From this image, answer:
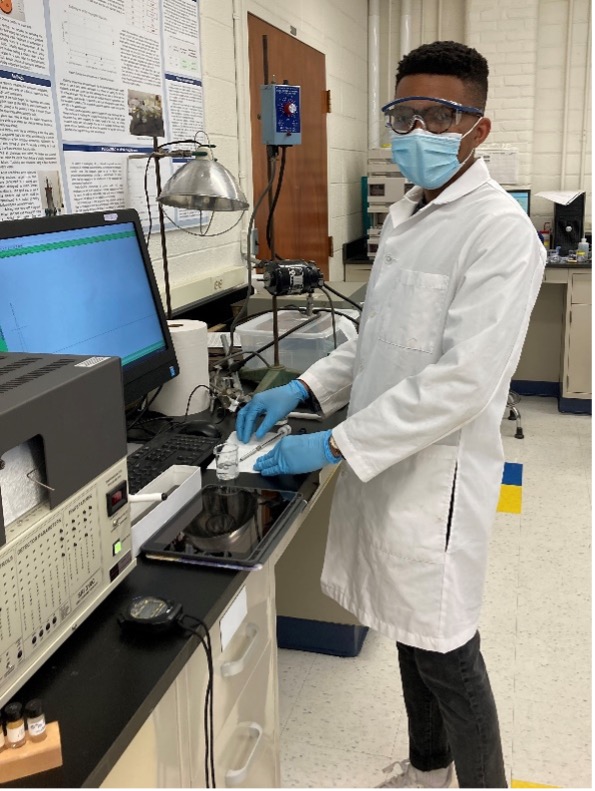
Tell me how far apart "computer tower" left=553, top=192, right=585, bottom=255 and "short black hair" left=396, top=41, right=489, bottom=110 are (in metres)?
3.16

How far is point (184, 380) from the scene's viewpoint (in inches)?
68.3

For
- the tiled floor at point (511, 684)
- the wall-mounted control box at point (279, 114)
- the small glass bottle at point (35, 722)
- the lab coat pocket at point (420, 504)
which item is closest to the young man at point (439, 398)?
the lab coat pocket at point (420, 504)

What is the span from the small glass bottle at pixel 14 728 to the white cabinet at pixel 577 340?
387 centimetres

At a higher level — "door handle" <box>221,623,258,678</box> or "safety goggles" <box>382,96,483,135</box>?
"safety goggles" <box>382,96,483,135</box>

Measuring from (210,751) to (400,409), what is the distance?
2.01 ft

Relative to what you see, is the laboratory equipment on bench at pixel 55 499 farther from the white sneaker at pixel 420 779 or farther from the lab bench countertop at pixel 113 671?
the white sneaker at pixel 420 779

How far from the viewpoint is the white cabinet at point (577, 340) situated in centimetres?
404

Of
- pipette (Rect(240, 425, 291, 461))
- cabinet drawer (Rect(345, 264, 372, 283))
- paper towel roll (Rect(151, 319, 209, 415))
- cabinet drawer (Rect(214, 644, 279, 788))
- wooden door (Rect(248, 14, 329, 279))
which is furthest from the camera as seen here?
cabinet drawer (Rect(345, 264, 372, 283))

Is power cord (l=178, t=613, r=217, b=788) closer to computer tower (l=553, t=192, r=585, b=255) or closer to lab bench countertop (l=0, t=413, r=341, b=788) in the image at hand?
lab bench countertop (l=0, t=413, r=341, b=788)

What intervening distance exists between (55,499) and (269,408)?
2.57 feet

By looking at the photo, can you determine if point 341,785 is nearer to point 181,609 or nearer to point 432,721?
point 432,721

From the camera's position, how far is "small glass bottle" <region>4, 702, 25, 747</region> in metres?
0.71

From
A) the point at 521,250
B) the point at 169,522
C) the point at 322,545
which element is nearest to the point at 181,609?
the point at 169,522

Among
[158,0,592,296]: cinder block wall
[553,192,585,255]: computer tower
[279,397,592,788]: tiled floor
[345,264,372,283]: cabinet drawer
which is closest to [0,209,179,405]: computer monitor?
[279,397,592,788]: tiled floor
